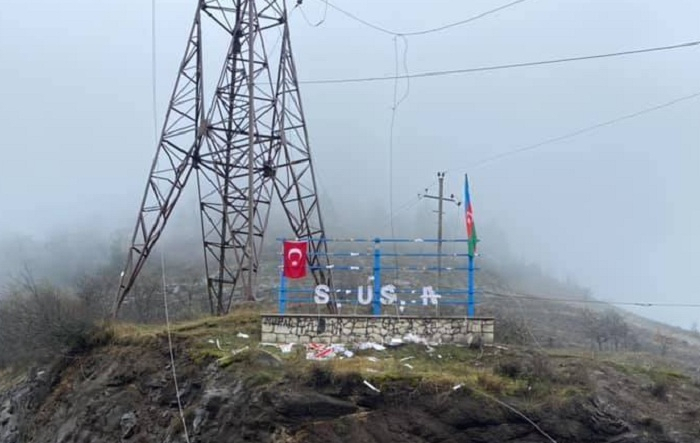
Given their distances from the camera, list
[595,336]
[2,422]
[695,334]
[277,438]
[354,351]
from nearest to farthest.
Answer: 1. [277,438]
2. [354,351]
3. [2,422]
4. [595,336]
5. [695,334]

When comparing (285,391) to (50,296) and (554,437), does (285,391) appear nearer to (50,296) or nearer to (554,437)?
(554,437)

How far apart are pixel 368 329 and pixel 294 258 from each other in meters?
2.59

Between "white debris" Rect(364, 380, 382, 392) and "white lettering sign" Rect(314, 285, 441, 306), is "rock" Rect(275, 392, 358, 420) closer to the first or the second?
"white debris" Rect(364, 380, 382, 392)

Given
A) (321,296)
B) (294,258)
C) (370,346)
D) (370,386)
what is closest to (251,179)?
(294,258)

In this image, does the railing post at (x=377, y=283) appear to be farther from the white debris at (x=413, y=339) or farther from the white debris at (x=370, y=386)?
the white debris at (x=370, y=386)

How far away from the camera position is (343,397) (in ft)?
51.1

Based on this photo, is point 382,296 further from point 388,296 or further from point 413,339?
point 413,339

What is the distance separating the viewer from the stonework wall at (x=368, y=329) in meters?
18.2

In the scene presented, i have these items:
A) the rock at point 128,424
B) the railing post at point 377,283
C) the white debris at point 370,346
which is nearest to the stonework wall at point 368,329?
the white debris at point 370,346

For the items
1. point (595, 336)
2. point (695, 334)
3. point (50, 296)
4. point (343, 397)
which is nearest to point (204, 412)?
point (343, 397)

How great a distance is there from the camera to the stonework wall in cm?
1825

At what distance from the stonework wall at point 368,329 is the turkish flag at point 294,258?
1.28m

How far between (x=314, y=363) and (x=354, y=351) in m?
1.71

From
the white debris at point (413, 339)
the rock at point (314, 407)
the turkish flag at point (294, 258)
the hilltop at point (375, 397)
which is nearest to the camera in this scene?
the hilltop at point (375, 397)
